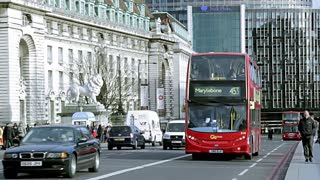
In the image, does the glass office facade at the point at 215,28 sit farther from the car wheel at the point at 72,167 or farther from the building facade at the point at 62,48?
the car wheel at the point at 72,167

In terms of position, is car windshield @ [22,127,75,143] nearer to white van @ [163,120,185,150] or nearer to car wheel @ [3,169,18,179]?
car wheel @ [3,169,18,179]

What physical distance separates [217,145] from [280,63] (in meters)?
135

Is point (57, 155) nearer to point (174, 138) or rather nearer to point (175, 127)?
point (174, 138)

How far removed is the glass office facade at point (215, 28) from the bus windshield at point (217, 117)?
12567 centimetres

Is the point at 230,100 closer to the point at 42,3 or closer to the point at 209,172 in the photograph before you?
the point at 209,172

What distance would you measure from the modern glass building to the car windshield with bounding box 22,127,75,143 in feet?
467

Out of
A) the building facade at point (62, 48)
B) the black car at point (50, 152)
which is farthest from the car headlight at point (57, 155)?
the building facade at point (62, 48)

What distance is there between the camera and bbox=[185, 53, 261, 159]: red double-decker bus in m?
30.0

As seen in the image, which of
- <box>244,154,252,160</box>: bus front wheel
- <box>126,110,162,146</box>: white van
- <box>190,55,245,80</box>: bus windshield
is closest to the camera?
<box>190,55,245,80</box>: bus windshield

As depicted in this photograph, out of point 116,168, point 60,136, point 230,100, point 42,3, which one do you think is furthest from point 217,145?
point 42,3

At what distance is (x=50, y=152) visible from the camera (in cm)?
1941

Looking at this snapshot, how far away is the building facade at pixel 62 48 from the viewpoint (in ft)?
254

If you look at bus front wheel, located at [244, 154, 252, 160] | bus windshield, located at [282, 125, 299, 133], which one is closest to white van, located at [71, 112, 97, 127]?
bus front wheel, located at [244, 154, 252, 160]

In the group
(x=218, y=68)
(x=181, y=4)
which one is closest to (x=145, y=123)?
(x=218, y=68)
